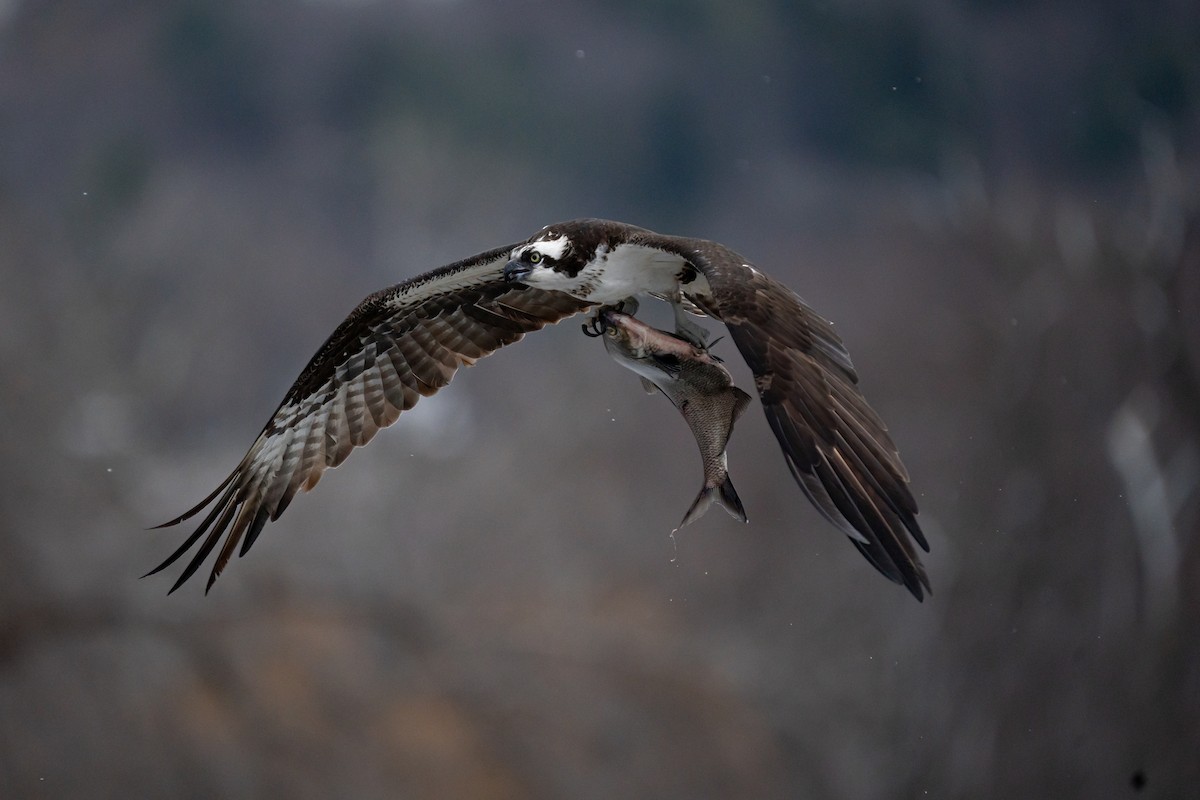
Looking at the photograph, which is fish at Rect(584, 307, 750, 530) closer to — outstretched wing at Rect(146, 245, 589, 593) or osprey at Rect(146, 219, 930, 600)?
osprey at Rect(146, 219, 930, 600)

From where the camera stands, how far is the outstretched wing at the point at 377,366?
11.5 feet

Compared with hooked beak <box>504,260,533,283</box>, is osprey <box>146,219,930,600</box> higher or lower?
lower

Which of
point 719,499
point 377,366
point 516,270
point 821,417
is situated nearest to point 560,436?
point 377,366

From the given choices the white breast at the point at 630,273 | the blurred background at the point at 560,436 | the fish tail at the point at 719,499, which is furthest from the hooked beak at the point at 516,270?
the blurred background at the point at 560,436

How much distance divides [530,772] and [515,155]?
2.82 meters

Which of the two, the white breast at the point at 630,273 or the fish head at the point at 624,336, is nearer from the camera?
the fish head at the point at 624,336

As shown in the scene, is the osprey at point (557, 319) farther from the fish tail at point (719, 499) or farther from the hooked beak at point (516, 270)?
the fish tail at point (719, 499)

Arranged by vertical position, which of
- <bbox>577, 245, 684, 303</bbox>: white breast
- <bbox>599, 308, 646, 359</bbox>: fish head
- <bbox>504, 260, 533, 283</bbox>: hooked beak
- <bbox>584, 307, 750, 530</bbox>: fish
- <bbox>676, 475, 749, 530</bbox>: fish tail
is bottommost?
<bbox>676, 475, 749, 530</bbox>: fish tail

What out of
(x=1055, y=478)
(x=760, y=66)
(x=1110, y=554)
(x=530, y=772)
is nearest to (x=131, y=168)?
(x=760, y=66)

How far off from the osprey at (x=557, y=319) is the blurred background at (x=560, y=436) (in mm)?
1659

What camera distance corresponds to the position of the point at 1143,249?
5.59 m

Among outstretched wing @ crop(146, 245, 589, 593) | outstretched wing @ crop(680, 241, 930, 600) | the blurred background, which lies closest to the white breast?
outstretched wing @ crop(680, 241, 930, 600)

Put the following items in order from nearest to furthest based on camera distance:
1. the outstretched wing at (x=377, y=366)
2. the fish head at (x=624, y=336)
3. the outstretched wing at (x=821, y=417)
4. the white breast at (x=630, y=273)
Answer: the outstretched wing at (x=821, y=417) → the fish head at (x=624, y=336) → the white breast at (x=630, y=273) → the outstretched wing at (x=377, y=366)

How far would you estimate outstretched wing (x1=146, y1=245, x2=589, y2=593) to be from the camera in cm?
350
